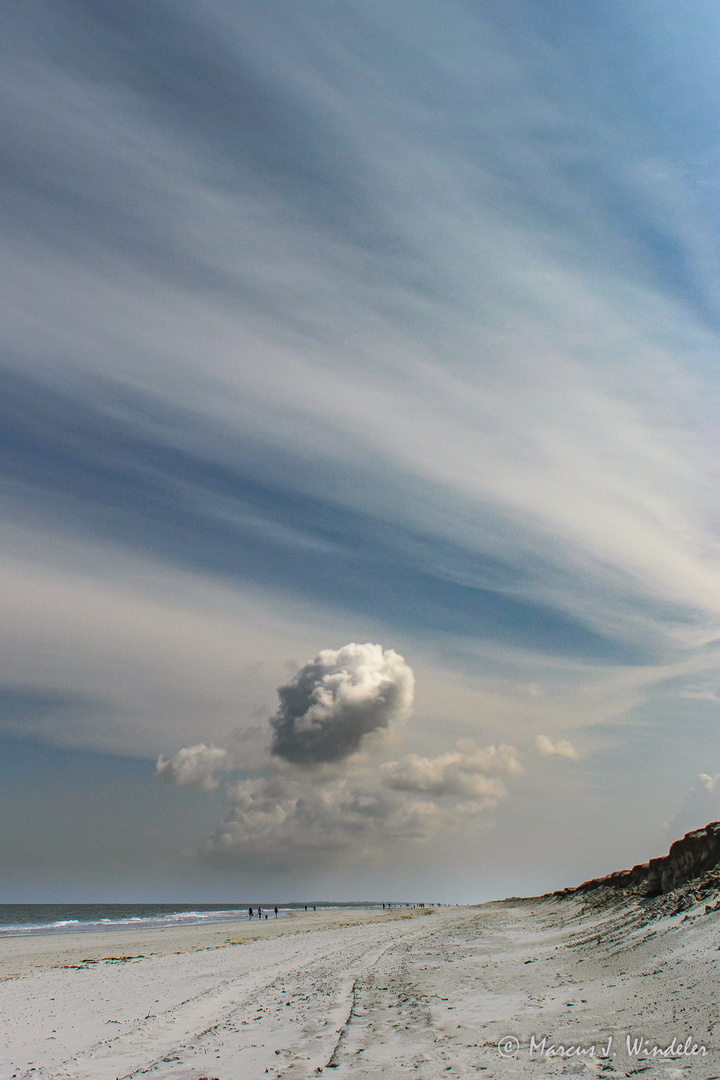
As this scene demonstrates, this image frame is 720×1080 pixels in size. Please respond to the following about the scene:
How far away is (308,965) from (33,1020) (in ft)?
37.7

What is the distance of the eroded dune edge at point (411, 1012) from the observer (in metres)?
10.2

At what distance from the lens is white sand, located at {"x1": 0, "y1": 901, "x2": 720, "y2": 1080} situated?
10250 mm

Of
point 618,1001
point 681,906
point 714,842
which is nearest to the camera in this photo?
point 618,1001

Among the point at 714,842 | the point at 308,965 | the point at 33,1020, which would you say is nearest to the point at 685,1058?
the point at 33,1020

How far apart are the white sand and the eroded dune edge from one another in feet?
0.18

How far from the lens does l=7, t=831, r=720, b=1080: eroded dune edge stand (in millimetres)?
10164

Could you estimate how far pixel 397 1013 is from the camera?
555 inches

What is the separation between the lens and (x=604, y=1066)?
9.23 m

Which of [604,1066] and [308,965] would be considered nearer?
[604,1066]

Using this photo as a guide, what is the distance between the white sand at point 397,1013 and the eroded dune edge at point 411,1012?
0.06m

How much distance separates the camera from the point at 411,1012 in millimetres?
14031

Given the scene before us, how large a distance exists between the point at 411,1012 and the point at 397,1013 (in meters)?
0.31

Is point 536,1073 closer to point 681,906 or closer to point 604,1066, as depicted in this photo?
point 604,1066

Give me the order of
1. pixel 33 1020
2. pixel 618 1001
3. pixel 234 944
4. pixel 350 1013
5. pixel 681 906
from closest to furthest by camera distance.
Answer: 1. pixel 618 1001
2. pixel 350 1013
3. pixel 33 1020
4. pixel 681 906
5. pixel 234 944
